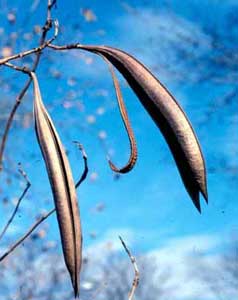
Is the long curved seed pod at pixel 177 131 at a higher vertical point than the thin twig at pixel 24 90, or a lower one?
lower

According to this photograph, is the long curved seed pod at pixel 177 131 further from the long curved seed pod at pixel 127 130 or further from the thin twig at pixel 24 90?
the thin twig at pixel 24 90

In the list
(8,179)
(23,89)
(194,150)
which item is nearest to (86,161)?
(23,89)

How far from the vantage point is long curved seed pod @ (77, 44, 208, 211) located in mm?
610

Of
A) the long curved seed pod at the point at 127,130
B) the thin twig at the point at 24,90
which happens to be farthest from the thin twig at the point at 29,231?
the long curved seed pod at the point at 127,130

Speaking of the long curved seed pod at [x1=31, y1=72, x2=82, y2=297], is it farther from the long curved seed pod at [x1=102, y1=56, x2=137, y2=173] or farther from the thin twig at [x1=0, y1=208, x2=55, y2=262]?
the thin twig at [x1=0, y1=208, x2=55, y2=262]

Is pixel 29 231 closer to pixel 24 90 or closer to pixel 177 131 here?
pixel 24 90

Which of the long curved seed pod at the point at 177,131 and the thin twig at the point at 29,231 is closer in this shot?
the long curved seed pod at the point at 177,131

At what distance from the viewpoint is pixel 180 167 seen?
619 millimetres

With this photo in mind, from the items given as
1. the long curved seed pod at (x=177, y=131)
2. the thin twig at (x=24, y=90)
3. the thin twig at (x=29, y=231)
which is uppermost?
the thin twig at (x=24, y=90)

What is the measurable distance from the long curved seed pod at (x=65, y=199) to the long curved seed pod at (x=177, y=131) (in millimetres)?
106

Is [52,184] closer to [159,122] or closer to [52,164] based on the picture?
[52,164]

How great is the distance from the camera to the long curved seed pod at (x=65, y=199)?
0.60 meters

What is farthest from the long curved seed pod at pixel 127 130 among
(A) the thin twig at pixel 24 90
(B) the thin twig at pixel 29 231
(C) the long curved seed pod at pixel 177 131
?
(B) the thin twig at pixel 29 231

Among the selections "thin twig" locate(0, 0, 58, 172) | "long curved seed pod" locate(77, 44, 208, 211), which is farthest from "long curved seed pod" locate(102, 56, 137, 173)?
"thin twig" locate(0, 0, 58, 172)
